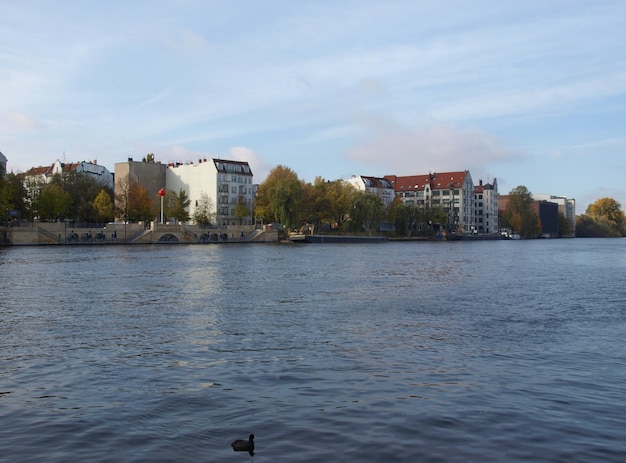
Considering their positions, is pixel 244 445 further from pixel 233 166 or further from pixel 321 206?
pixel 233 166

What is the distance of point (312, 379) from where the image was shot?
14766 mm

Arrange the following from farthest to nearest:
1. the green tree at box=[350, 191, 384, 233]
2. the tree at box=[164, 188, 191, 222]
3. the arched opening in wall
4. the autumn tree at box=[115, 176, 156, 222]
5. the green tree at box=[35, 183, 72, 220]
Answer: the green tree at box=[350, 191, 384, 233]
the tree at box=[164, 188, 191, 222]
the autumn tree at box=[115, 176, 156, 222]
the arched opening in wall
the green tree at box=[35, 183, 72, 220]

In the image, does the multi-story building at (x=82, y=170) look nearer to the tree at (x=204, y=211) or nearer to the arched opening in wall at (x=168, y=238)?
the tree at (x=204, y=211)

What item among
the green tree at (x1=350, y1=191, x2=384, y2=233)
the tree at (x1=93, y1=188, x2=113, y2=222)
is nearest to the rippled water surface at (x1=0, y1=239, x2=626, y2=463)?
the tree at (x1=93, y1=188, x2=113, y2=222)

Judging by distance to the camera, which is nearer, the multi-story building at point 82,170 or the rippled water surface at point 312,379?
the rippled water surface at point 312,379

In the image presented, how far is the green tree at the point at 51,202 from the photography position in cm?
10819

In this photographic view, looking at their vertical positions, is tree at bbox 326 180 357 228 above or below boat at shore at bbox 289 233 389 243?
above

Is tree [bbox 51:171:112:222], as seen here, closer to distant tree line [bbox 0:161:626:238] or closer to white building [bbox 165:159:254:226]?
distant tree line [bbox 0:161:626:238]

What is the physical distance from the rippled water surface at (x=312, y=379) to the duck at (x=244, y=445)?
135 mm

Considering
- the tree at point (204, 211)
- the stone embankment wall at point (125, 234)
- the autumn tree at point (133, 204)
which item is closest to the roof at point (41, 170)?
the autumn tree at point (133, 204)

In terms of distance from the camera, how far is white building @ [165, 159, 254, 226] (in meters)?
149

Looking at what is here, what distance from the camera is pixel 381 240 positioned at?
497ft

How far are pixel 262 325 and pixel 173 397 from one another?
9.72m

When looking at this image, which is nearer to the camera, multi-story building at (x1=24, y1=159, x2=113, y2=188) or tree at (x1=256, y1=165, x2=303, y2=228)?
tree at (x1=256, y1=165, x2=303, y2=228)
